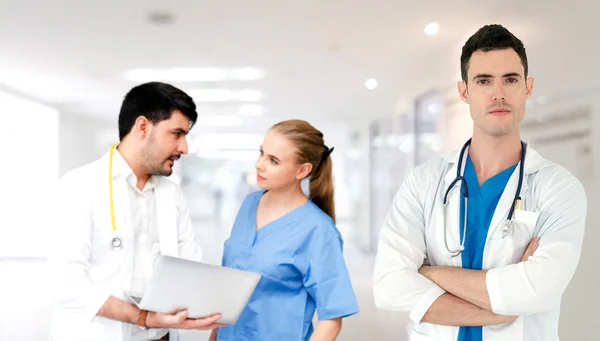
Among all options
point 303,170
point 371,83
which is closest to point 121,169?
point 303,170

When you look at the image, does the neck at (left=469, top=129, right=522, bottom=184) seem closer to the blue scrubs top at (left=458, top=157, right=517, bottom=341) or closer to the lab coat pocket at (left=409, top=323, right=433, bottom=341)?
the blue scrubs top at (left=458, top=157, right=517, bottom=341)

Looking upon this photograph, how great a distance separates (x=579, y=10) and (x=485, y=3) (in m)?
1.10

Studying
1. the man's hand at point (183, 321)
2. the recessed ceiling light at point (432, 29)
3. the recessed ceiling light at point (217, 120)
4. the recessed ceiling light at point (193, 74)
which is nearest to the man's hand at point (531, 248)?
the man's hand at point (183, 321)

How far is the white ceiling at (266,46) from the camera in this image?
4094 mm

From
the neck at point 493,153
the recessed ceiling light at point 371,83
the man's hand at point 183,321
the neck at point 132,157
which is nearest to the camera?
the neck at point 493,153

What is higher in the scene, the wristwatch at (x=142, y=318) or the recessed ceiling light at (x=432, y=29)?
the recessed ceiling light at (x=432, y=29)

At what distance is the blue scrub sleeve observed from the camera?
1.72 metres

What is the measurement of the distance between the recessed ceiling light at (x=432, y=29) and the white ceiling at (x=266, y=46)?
0.04m

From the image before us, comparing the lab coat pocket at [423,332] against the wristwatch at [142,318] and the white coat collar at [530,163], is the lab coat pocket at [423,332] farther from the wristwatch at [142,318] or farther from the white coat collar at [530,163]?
the wristwatch at [142,318]

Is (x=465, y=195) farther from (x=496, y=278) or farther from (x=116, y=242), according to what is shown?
(x=116, y=242)

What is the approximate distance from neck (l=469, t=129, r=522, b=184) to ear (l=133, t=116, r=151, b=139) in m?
1.05

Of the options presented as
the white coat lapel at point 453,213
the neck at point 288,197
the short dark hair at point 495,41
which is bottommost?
the white coat lapel at point 453,213

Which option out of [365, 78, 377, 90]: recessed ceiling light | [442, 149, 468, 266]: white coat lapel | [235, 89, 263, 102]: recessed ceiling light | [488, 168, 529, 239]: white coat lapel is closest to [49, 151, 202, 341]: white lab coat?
[442, 149, 468, 266]: white coat lapel

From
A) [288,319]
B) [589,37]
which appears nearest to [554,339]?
[288,319]
